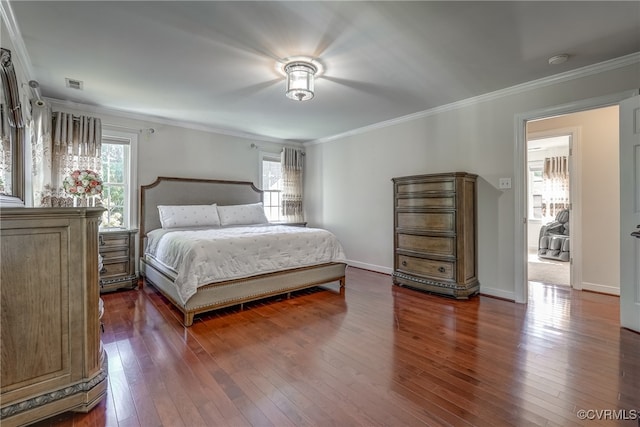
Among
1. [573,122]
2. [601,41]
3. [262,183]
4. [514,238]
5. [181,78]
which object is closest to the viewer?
[601,41]

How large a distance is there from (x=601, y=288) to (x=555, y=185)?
13.5 feet

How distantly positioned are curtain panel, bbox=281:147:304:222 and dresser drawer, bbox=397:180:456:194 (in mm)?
2569

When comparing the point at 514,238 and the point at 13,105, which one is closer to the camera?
the point at 13,105

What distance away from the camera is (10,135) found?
223 centimetres

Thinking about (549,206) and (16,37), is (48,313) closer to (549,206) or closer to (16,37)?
(16,37)

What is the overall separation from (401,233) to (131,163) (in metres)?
3.89

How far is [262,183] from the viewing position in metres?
5.69

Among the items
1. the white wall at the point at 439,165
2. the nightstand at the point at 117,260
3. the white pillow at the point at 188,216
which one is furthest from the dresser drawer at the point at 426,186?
the nightstand at the point at 117,260

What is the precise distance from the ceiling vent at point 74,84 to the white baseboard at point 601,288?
248 inches

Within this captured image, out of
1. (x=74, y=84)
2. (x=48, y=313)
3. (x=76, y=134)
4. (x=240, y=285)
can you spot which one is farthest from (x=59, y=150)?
(x=48, y=313)

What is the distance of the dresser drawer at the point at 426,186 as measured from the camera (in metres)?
3.43

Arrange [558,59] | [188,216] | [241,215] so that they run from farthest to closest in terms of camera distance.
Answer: [241,215]
[188,216]
[558,59]

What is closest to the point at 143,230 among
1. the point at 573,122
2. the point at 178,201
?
the point at 178,201

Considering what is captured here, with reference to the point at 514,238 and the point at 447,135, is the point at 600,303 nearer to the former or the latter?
the point at 514,238
